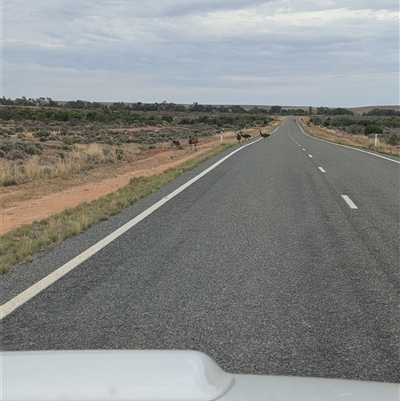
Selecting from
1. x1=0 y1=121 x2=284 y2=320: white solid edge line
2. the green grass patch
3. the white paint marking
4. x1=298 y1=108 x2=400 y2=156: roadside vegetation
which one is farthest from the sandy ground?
x1=298 y1=108 x2=400 y2=156: roadside vegetation

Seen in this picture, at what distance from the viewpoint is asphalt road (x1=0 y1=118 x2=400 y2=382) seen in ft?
13.9

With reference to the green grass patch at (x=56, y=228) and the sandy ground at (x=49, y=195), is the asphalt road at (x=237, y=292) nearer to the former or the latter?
the green grass patch at (x=56, y=228)

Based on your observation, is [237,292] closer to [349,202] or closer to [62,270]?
[62,270]

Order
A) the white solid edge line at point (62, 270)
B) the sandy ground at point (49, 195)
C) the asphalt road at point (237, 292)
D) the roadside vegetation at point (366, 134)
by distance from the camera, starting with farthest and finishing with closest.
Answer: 1. the roadside vegetation at point (366, 134)
2. the sandy ground at point (49, 195)
3. the white solid edge line at point (62, 270)
4. the asphalt road at point (237, 292)

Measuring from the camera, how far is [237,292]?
560 centimetres

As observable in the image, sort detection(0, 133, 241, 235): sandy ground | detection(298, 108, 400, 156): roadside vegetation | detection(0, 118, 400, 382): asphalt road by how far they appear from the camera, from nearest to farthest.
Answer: detection(0, 118, 400, 382): asphalt road, detection(0, 133, 241, 235): sandy ground, detection(298, 108, 400, 156): roadside vegetation

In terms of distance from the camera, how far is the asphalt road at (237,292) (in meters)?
4.24

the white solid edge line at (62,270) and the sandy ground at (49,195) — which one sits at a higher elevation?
the white solid edge line at (62,270)

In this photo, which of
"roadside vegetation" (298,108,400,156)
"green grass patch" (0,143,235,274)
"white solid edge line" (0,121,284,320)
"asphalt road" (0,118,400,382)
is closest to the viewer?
"asphalt road" (0,118,400,382)

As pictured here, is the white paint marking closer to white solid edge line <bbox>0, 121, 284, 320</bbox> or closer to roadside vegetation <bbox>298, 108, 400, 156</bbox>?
white solid edge line <bbox>0, 121, 284, 320</bbox>

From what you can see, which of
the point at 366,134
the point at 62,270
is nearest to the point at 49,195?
the point at 62,270

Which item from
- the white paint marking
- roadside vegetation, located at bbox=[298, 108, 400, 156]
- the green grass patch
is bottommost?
roadside vegetation, located at bbox=[298, 108, 400, 156]

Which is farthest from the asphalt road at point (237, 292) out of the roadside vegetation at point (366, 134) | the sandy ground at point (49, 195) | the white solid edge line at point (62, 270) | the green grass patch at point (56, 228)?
the roadside vegetation at point (366, 134)

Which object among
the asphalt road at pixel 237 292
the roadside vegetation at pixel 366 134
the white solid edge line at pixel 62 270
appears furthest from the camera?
the roadside vegetation at pixel 366 134
